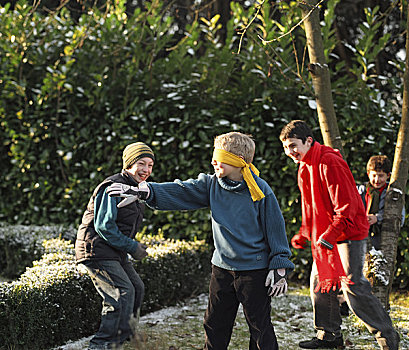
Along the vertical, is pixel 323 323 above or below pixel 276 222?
below

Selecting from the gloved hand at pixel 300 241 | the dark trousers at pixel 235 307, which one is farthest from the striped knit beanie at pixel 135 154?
the gloved hand at pixel 300 241

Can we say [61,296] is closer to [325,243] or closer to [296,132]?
[325,243]

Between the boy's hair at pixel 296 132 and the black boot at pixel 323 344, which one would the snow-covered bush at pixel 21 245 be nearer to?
the black boot at pixel 323 344

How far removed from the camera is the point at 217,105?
6.67 meters

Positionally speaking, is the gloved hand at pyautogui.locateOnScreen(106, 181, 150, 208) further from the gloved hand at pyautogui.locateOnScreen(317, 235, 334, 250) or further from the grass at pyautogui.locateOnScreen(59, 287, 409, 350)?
the gloved hand at pyautogui.locateOnScreen(317, 235, 334, 250)

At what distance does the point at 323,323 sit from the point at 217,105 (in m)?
3.57

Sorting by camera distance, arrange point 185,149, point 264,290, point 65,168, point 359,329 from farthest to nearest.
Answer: point 65,168 < point 185,149 < point 359,329 < point 264,290

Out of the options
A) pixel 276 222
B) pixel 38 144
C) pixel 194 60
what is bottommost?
pixel 276 222

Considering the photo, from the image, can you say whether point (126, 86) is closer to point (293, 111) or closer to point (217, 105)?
point (217, 105)

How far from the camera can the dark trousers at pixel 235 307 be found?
117 inches

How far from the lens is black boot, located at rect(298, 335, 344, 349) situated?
12.9 ft

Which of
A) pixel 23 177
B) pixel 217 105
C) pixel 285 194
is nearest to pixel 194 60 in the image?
pixel 217 105

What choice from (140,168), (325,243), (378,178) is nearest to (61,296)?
(140,168)

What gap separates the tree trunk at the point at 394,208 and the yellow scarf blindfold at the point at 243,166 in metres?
2.04
